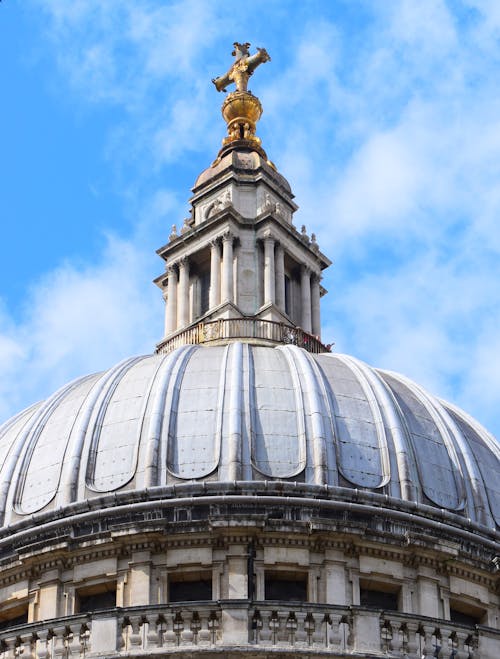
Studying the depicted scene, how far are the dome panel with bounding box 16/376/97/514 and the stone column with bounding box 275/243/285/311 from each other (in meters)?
10.00

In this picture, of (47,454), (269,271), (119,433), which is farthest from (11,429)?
(269,271)

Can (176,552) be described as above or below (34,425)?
below

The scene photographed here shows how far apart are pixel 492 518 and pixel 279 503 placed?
276 inches

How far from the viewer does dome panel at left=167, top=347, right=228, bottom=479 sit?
141 feet

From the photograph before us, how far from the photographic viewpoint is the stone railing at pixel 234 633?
121ft

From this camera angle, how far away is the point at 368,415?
45.5 meters

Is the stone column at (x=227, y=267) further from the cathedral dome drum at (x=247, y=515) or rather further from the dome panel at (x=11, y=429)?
the dome panel at (x=11, y=429)

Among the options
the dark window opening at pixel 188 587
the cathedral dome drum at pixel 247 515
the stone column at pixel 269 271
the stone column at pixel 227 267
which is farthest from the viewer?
the stone column at pixel 269 271

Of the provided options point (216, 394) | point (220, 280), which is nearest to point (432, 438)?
point (216, 394)

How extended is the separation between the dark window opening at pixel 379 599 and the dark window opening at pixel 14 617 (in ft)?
27.6

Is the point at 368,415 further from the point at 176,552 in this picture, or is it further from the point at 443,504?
the point at 176,552

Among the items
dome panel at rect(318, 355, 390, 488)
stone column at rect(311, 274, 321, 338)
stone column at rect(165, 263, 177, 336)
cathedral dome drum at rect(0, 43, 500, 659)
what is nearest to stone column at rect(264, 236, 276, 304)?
stone column at rect(311, 274, 321, 338)

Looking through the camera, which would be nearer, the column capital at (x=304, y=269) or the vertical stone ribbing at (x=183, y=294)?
the vertical stone ribbing at (x=183, y=294)

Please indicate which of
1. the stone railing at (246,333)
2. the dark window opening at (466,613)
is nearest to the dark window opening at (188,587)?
the dark window opening at (466,613)
